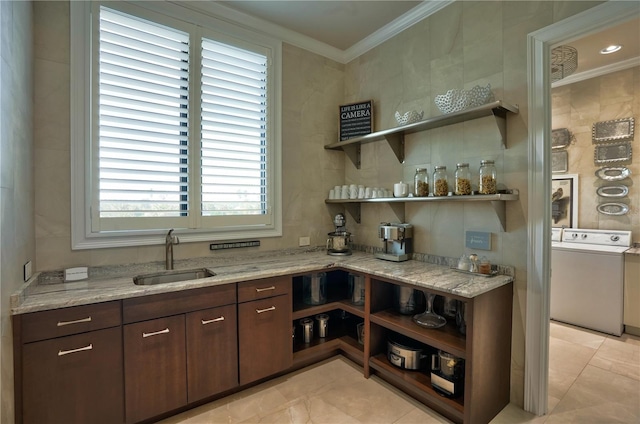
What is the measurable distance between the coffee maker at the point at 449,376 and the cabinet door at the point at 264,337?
3.46 ft

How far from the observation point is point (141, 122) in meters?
2.16

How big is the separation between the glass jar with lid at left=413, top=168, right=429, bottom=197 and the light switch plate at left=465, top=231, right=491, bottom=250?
448mm

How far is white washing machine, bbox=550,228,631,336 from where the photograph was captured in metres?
2.97

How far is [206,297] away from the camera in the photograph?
1.91 metres

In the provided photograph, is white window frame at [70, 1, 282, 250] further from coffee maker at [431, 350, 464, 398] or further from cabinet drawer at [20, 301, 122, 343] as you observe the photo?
coffee maker at [431, 350, 464, 398]

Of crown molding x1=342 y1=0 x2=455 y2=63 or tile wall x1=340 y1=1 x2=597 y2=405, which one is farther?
crown molding x1=342 y1=0 x2=455 y2=63

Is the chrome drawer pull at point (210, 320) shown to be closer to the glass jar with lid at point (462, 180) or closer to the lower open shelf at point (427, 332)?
the lower open shelf at point (427, 332)

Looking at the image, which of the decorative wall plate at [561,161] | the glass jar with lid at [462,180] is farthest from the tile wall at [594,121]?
the glass jar with lid at [462,180]

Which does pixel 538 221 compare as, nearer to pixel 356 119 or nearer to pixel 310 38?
pixel 356 119

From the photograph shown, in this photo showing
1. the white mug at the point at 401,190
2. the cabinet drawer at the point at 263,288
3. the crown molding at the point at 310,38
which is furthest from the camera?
the white mug at the point at 401,190

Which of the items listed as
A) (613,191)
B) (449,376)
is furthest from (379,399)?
(613,191)

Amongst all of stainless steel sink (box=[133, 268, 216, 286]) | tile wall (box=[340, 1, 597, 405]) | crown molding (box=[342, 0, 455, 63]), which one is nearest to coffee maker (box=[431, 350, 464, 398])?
tile wall (box=[340, 1, 597, 405])

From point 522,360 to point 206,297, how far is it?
82.6 inches

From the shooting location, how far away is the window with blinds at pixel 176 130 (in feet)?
6.77
